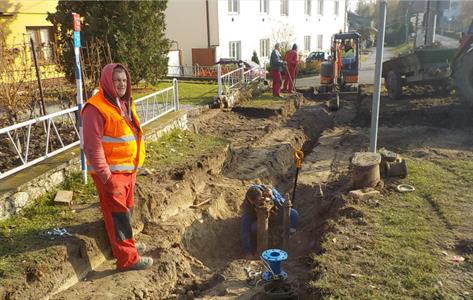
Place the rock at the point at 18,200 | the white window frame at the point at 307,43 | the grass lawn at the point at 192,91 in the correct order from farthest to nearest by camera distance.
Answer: the white window frame at the point at 307,43
the grass lawn at the point at 192,91
the rock at the point at 18,200

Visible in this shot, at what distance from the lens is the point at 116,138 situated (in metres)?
4.46

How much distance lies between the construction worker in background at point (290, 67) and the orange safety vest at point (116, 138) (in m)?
12.2

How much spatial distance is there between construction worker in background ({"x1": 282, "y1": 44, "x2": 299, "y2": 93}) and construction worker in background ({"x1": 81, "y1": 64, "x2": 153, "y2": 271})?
39.9 ft

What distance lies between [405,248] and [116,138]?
3437 mm

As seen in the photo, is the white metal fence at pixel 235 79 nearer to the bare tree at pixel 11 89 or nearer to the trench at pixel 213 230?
the trench at pixel 213 230

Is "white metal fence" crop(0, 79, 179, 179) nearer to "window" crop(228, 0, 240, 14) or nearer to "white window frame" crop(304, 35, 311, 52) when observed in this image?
"window" crop(228, 0, 240, 14)

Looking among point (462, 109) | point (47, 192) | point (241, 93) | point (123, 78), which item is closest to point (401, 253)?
point (123, 78)

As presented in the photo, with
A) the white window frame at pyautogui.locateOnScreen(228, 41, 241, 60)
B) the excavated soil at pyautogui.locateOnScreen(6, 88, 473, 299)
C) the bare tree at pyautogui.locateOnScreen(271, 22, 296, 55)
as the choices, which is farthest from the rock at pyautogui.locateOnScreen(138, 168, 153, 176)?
the bare tree at pyautogui.locateOnScreen(271, 22, 296, 55)

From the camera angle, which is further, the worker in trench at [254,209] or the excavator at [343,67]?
the excavator at [343,67]

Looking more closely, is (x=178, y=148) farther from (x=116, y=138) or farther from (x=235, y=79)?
(x=235, y=79)

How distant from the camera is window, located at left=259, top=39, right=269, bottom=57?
28302 mm

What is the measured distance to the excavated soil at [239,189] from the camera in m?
4.86

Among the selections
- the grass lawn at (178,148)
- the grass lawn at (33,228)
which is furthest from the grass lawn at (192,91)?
the grass lawn at (33,228)

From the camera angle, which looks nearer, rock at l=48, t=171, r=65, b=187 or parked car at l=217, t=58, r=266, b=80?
rock at l=48, t=171, r=65, b=187
